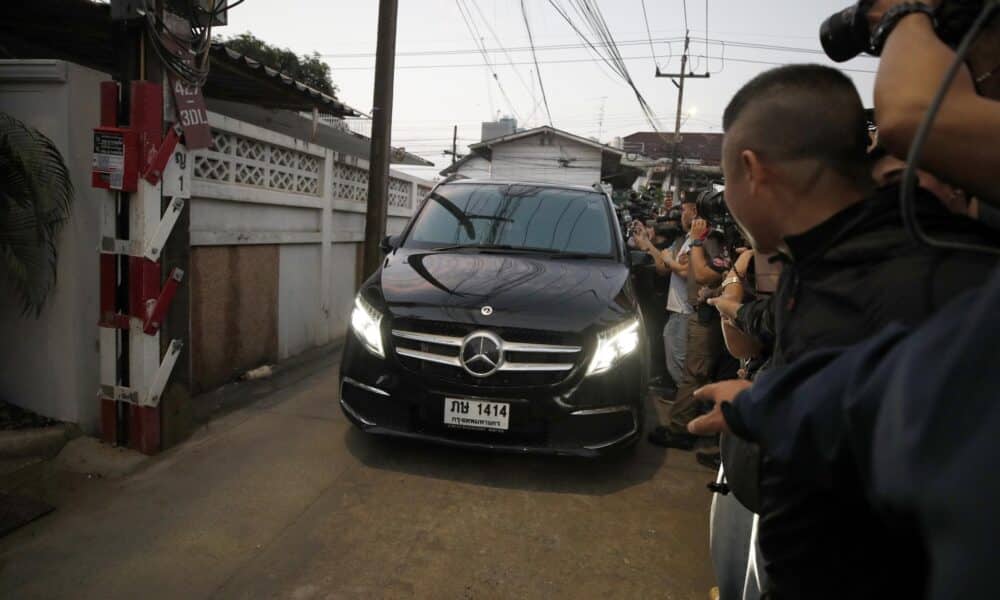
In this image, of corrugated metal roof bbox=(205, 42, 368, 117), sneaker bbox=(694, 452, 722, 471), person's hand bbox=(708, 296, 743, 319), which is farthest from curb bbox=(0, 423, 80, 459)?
sneaker bbox=(694, 452, 722, 471)

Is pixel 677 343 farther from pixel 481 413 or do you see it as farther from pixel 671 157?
pixel 671 157

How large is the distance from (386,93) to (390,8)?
2.73 feet

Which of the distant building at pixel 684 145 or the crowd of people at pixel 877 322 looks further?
the distant building at pixel 684 145

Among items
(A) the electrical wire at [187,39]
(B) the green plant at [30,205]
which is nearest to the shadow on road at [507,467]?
(B) the green plant at [30,205]

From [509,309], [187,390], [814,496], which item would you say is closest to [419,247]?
[509,309]

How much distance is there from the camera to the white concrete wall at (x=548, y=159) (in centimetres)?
2164

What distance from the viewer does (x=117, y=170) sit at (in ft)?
9.75

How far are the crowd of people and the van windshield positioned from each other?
2.83m

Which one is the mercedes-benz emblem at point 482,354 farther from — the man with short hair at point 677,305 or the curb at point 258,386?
the curb at point 258,386

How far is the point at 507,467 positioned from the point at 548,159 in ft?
64.5

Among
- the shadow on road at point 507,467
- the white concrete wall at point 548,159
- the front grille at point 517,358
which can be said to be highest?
the white concrete wall at point 548,159

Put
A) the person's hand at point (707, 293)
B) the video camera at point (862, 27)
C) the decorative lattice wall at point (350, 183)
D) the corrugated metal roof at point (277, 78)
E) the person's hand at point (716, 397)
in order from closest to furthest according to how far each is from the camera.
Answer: the video camera at point (862, 27) < the person's hand at point (716, 397) < the person's hand at point (707, 293) < the corrugated metal roof at point (277, 78) < the decorative lattice wall at point (350, 183)

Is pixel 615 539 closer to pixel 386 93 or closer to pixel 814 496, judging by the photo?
pixel 814 496

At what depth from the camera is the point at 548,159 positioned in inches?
866
